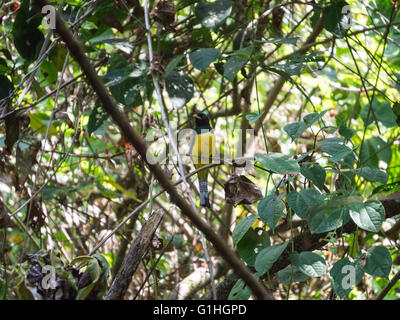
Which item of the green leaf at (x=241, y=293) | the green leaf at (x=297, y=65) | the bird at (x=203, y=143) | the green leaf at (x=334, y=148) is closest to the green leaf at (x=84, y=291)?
the green leaf at (x=241, y=293)

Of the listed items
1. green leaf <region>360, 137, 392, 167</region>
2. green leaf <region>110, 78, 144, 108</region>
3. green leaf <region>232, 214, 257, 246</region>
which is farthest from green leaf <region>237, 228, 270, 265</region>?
green leaf <region>360, 137, 392, 167</region>

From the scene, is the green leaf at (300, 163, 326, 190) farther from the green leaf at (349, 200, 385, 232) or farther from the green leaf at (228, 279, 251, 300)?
the green leaf at (228, 279, 251, 300)

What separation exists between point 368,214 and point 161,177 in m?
0.65

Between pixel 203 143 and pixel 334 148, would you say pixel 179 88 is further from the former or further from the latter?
pixel 203 143

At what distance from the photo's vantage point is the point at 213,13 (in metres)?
1.41

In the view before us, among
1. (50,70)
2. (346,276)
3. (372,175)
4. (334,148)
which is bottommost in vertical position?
(346,276)

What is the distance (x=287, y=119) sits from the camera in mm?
3549

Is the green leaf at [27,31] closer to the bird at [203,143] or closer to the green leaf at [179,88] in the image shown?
the green leaf at [179,88]

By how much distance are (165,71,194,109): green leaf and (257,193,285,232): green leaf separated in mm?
470

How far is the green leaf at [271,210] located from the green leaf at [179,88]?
18.5 inches

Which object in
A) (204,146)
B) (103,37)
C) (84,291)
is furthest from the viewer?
(204,146)

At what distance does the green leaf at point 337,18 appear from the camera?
1.53m

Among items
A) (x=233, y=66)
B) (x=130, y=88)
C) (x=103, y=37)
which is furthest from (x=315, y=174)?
(x=103, y=37)
